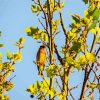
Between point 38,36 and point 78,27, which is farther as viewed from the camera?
point 38,36

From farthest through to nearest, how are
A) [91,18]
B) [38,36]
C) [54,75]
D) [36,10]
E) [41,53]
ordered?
1. [36,10]
2. [38,36]
3. [41,53]
4. [54,75]
5. [91,18]

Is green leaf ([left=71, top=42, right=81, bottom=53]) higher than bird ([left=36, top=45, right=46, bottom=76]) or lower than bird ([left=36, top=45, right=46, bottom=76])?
lower

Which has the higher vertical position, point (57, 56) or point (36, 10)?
point (36, 10)

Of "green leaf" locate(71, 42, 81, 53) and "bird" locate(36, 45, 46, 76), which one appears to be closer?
"green leaf" locate(71, 42, 81, 53)

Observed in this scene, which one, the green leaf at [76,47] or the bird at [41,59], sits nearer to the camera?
the green leaf at [76,47]

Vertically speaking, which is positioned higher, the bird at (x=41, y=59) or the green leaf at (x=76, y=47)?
the bird at (x=41, y=59)

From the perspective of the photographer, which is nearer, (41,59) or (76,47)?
(76,47)

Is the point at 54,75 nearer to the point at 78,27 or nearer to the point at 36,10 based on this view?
the point at 78,27

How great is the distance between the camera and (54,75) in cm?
334

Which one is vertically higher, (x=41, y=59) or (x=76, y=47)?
(x=41, y=59)

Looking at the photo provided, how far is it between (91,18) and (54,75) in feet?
2.23

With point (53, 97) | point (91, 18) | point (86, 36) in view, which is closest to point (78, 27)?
point (86, 36)

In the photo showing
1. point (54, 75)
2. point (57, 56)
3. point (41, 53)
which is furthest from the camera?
point (41, 53)

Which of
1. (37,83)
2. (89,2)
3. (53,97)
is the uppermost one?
(89,2)
